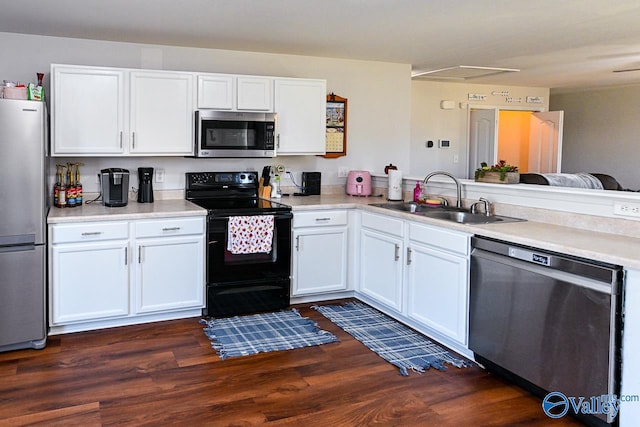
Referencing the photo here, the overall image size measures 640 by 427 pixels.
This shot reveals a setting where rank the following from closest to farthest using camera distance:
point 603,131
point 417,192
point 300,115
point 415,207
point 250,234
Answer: point 250,234 → point 415,207 → point 417,192 → point 300,115 → point 603,131

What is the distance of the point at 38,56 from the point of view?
13.7ft

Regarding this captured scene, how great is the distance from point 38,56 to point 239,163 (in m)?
1.70

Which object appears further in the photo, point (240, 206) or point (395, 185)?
point (395, 185)

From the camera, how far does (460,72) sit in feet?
20.1

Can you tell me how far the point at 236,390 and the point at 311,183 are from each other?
247cm

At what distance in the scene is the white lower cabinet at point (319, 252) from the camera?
4.37 m

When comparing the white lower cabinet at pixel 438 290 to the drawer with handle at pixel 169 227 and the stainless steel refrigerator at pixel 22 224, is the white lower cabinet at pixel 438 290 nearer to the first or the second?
the drawer with handle at pixel 169 227

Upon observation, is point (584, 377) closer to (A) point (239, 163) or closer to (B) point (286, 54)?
(A) point (239, 163)

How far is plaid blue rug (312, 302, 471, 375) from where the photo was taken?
10.8 ft

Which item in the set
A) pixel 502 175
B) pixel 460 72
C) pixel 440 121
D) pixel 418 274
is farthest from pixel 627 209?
pixel 440 121

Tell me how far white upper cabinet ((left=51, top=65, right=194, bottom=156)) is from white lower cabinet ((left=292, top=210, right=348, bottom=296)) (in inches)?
41.9

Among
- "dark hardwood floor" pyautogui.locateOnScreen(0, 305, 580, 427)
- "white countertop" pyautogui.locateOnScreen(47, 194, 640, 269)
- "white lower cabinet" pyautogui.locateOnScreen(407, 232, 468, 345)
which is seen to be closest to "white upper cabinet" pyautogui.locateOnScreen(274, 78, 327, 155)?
"white countertop" pyautogui.locateOnScreen(47, 194, 640, 269)

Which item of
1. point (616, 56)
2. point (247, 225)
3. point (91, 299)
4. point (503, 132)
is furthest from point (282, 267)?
point (503, 132)

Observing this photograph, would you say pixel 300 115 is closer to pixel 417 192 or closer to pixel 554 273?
pixel 417 192
